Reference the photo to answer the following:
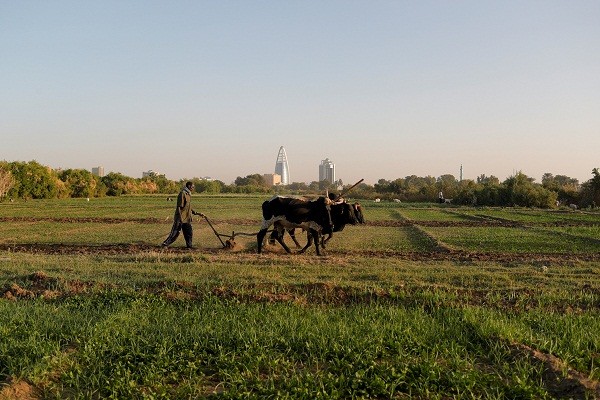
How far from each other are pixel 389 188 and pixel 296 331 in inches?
3209

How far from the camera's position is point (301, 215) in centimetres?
1523

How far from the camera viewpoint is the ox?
600 inches

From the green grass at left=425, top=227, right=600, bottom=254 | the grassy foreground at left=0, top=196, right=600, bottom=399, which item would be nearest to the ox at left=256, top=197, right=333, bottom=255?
the grassy foreground at left=0, top=196, right=600, bottom=399

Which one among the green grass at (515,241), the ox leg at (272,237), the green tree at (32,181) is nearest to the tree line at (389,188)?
the green tree at (32,181)

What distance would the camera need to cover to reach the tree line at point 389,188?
50062mm

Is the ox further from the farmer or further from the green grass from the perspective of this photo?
the green grass

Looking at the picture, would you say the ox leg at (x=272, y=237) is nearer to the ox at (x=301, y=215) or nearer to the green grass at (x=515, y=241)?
the ox at (x=301, y=215)

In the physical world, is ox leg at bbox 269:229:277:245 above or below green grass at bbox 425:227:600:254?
above

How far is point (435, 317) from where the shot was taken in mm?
7250

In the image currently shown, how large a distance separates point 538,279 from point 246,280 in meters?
5.99

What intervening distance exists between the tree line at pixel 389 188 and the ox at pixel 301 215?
596 inches

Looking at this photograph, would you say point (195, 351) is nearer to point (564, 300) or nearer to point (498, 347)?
point (498, 347)

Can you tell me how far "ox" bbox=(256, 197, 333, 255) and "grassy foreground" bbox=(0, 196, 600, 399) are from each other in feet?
9.81

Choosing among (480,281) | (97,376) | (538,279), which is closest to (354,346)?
(97,376)
